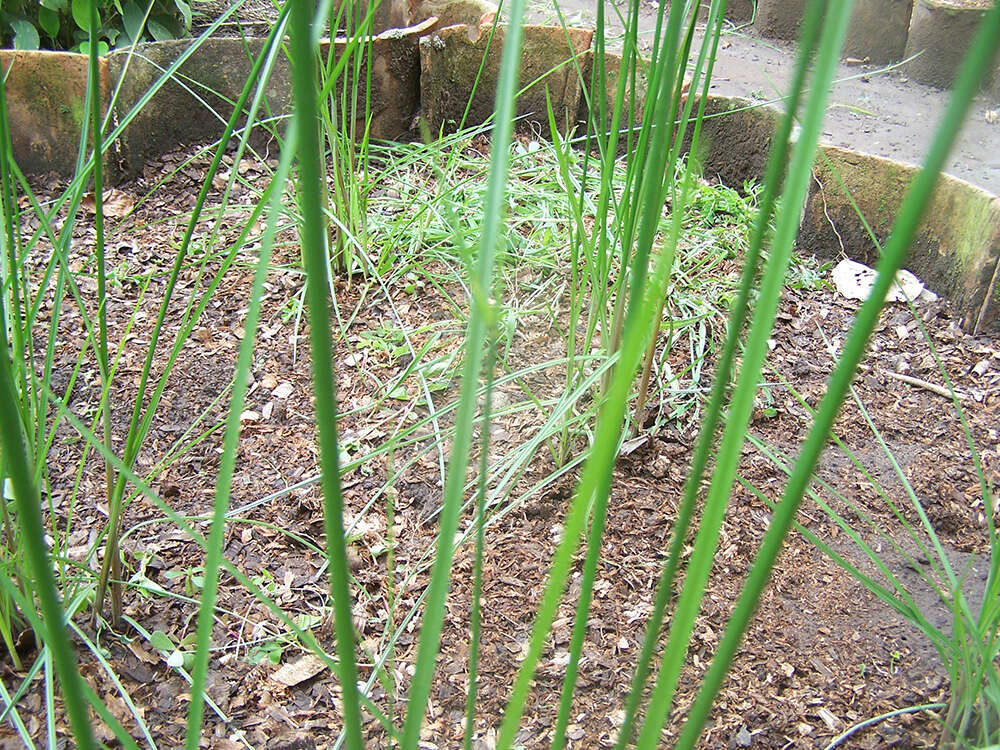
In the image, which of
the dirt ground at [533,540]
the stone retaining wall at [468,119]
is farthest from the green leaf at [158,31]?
the dirt ground at [533,540]

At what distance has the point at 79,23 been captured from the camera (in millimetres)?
1887

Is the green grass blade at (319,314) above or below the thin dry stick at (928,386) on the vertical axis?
above

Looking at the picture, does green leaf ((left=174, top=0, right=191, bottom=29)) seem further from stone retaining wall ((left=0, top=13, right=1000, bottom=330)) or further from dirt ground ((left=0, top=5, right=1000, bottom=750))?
dirt ground ((left=0, top=5, right=1000, bottom=750))

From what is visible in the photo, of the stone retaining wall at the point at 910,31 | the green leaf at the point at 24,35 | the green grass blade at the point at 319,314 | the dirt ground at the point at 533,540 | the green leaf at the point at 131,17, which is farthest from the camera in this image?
the stone retaining wall at the point at 910,31

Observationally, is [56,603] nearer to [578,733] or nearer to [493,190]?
[493,190]

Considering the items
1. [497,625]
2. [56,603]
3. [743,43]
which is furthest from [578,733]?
[743,43]

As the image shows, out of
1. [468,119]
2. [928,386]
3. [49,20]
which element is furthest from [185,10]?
[928,386]

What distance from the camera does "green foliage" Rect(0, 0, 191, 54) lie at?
1863 mm

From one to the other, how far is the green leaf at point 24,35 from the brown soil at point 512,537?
2.26ft

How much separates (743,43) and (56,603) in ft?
8.15

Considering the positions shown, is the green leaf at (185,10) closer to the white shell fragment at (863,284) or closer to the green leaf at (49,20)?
the green leaf at (49,20)

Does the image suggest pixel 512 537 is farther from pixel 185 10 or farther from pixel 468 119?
pixel 185 10

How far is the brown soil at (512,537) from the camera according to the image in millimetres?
851

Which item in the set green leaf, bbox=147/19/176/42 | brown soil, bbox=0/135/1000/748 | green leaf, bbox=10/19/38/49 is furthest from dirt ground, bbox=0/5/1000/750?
green leaf, bbox=147/19/176/42
